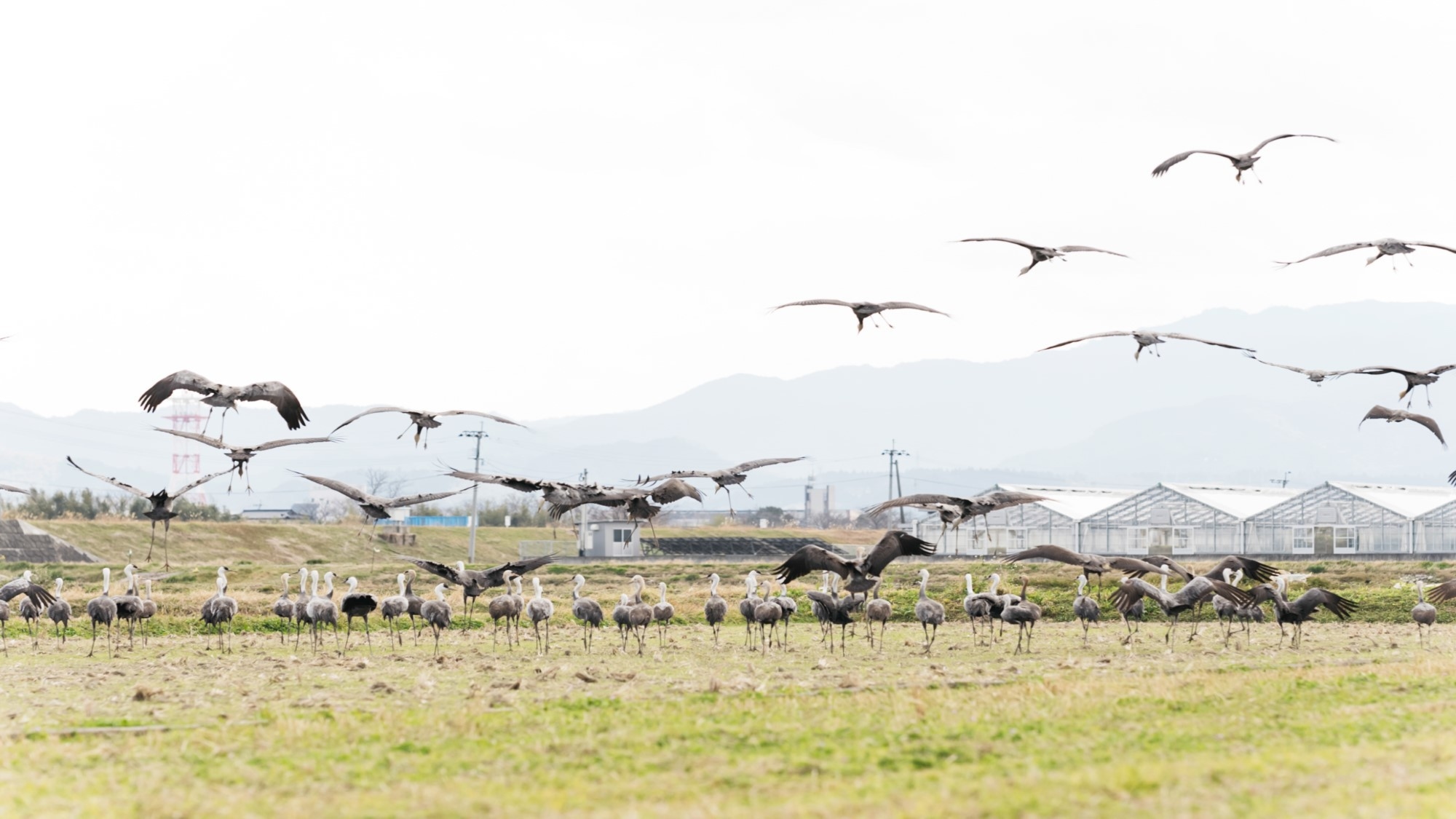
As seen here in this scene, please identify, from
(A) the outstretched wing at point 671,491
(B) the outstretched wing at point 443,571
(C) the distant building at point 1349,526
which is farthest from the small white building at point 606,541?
(A) the outstretched wing at point 671,491

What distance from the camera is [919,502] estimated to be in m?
22.0

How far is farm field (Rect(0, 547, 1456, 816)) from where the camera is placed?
11500 mm

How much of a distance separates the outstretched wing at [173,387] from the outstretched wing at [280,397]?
0.49m

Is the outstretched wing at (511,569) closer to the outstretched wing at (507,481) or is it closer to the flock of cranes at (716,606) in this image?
the flock of cranes at (716,606)

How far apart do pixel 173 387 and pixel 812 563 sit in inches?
391

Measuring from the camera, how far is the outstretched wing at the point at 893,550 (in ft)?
67.0

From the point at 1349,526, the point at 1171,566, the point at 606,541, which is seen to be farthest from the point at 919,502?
the point at 1349,526

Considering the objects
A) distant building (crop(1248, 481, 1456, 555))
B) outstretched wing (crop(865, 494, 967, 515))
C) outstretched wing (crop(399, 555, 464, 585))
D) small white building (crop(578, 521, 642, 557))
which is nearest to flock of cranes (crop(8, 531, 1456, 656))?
outstretched wing (crop(399, 555, 464, 585))

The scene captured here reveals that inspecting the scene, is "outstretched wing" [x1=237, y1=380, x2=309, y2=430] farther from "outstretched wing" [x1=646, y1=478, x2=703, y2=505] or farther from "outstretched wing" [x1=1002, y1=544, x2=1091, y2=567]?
"outstretched wing" [x1=1002, y1=544, x2=1091, y2=567]

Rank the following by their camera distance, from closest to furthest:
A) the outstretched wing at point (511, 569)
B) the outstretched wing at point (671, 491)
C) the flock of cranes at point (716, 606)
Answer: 1. the outstretched wing at point (671, 491)
2. the flock of cranes at point (716, 606)
3. the outstretched wing at point (511, 569)

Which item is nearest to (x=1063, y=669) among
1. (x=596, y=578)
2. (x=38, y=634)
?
(x=38, y=634)

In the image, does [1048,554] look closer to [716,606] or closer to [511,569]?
[716,606]

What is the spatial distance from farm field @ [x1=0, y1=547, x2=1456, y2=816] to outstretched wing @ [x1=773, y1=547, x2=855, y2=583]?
1523mm

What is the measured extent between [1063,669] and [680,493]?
711cm
